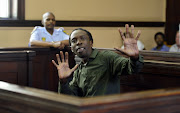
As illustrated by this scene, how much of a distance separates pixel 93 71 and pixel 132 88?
1.09 metres

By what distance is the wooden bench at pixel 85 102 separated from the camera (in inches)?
55.0

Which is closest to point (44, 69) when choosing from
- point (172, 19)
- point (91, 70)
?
point (91, 70)

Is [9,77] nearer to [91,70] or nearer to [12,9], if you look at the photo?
[91,70]

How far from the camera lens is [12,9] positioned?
700 centimetres

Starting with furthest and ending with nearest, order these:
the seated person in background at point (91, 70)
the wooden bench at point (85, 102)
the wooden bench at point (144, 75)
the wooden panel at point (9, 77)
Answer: the wooden panel at point (9, 77)
the wooden bench at point (144, 75)
the seated person in background at point (91, 70)
the wooden bench at point (85, 102)

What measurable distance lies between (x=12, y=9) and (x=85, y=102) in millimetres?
5884

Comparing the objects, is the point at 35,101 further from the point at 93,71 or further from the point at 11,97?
the point at 93,71

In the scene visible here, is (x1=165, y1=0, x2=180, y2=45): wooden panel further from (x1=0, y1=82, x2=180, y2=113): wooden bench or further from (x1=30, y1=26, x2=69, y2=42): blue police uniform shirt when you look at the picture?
(x1=0, y1=82, x2=180, y2=113): wooden bench

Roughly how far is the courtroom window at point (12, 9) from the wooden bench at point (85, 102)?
521cm

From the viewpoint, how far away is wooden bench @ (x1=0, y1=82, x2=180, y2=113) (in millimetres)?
1398

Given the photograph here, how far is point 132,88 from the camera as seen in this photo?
12.1ft

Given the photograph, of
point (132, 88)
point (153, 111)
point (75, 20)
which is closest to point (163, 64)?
point (132, 88)

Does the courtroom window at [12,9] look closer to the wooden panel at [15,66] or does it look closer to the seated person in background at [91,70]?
the wooden panel at [15,66]

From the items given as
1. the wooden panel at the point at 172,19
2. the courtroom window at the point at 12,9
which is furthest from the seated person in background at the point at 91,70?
the wooden panel at the point at 172,19
